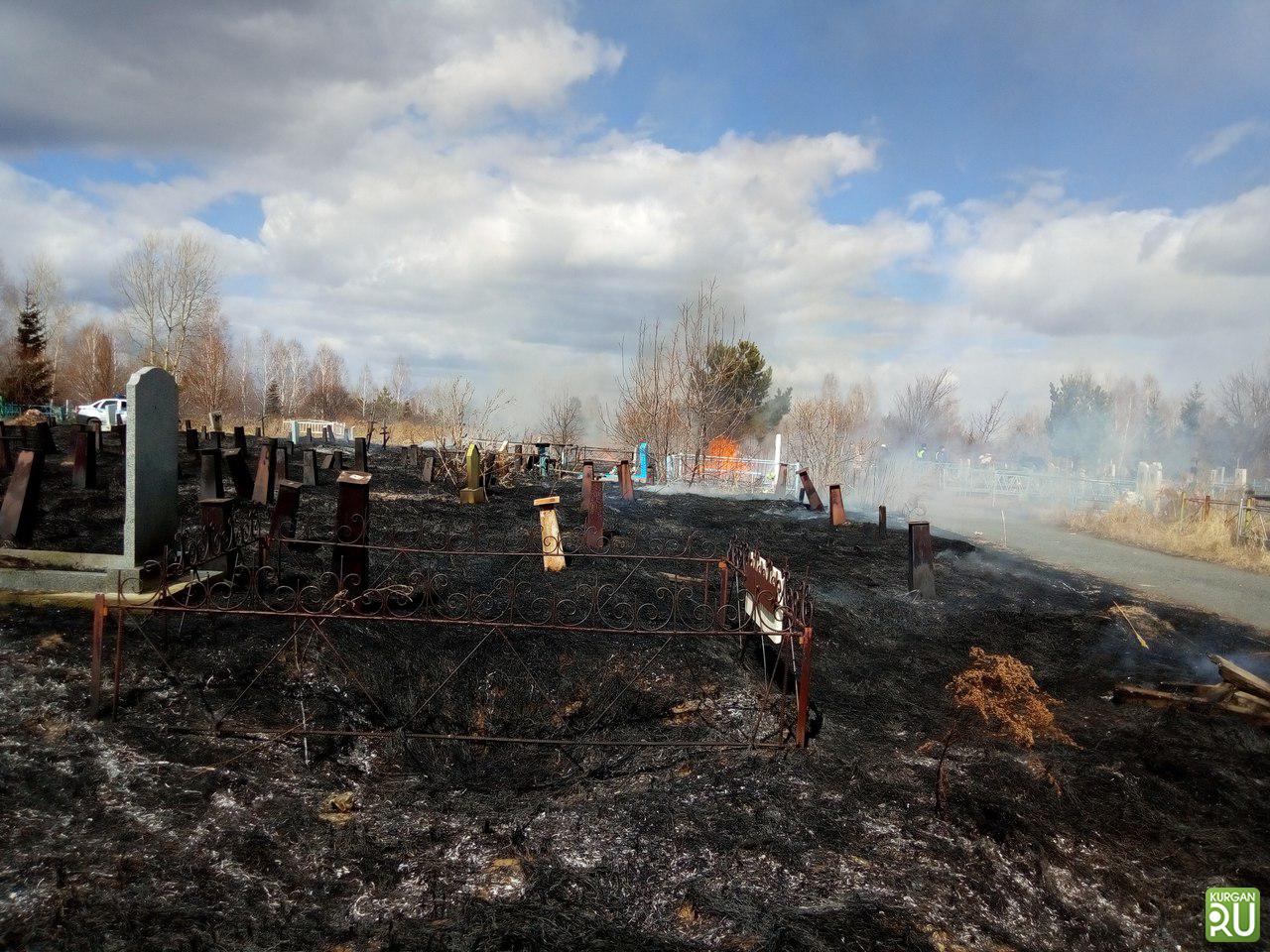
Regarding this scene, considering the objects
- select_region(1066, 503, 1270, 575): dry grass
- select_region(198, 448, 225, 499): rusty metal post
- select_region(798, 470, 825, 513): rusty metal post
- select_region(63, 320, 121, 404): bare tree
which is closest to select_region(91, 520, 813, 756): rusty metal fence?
select_region(198, 448, 225, 499): rusty metal post

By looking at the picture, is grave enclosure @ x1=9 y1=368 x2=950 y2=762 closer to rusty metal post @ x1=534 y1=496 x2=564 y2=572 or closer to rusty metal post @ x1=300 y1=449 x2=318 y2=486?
rusty metal post @ x1=534 y1=496 x2=564 y2=572

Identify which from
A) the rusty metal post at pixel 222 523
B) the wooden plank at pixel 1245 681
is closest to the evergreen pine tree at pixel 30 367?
the rusty metal post at pixel 222 523

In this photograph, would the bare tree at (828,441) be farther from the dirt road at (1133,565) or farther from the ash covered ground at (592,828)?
the ash covered ground at (592,828)

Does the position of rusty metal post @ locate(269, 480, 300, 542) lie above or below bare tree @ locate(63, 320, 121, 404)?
below

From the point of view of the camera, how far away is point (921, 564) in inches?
359

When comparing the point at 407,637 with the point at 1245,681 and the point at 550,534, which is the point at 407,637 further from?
the point at 1245,681

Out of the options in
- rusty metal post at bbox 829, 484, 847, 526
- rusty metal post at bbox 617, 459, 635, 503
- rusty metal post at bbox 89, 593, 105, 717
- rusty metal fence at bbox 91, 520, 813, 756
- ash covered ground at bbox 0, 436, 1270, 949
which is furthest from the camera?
rusty metal post at bbox 617, 459, 635, 503

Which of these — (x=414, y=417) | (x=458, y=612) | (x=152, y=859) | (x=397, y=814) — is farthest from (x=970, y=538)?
(x=414, y=417)

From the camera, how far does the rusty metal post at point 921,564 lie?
9.00 m

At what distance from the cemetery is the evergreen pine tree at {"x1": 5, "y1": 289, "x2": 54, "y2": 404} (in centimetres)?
4114

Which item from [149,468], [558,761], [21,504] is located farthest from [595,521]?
[21,504]

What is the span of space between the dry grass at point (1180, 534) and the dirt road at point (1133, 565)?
1.25 feet

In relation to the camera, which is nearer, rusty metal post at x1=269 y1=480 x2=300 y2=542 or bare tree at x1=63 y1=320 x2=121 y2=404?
rusty metal post at x1=269 y1=480 x2=300 y2=542

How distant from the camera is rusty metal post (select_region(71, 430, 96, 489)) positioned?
1155 centimetres
